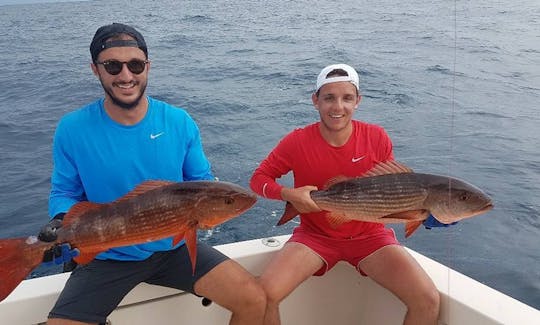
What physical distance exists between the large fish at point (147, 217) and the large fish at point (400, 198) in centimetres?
72

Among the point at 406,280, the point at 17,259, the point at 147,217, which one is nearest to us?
the point at 17,259

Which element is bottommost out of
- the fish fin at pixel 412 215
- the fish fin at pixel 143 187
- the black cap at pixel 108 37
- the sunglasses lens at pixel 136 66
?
the fish fin at pixel 412 215

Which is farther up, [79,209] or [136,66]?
[136,66]

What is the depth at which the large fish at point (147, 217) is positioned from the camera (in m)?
2.69

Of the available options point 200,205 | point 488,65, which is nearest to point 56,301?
point 200,205

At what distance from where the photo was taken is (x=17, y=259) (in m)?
2.60

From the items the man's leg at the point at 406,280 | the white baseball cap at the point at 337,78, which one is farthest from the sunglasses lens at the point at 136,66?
the man's leg at the point at 406,280

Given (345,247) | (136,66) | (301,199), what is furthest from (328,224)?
(136,66)

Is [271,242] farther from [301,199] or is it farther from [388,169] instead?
[388,169]

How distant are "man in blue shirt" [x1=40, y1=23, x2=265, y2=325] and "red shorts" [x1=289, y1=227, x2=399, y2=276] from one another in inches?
22.1

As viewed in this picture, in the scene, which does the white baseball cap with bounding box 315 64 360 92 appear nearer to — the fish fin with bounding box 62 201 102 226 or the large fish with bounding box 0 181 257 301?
the large fish with bounding box 0 181 257 301

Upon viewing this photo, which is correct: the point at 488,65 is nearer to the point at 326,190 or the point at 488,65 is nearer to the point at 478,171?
the point at 478,171

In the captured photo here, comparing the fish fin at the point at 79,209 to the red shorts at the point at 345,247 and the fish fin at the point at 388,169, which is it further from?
the fish fin at the point at 388,169

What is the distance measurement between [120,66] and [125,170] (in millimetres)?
657
